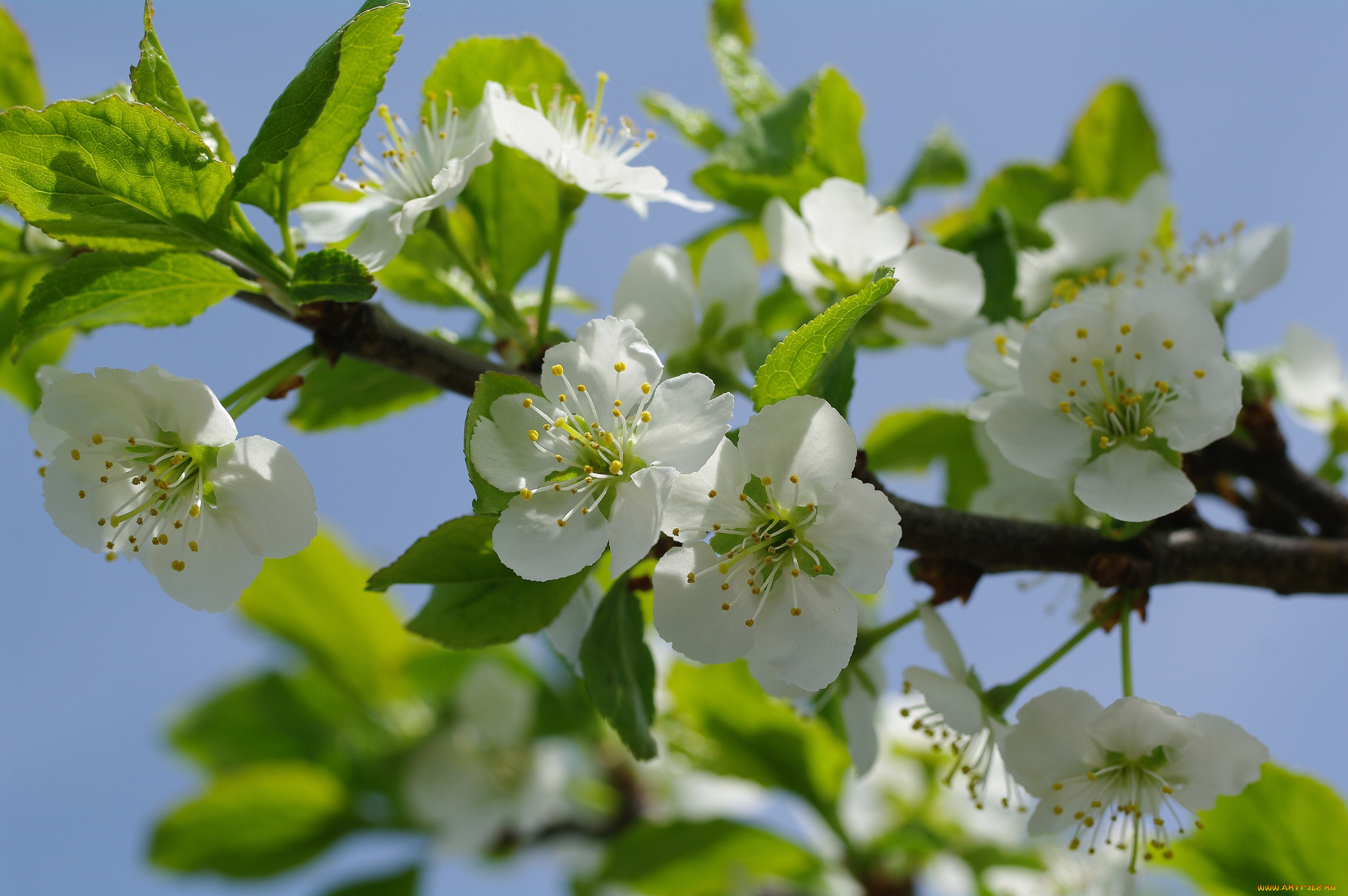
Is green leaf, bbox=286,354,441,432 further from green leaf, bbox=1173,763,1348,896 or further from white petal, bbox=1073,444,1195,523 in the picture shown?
green leaf, bbox=1173,763,1348,896

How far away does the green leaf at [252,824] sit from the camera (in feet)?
7.88

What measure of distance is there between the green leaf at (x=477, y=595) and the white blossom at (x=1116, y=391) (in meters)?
0.57

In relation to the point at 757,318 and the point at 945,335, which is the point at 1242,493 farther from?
the point at 757,318

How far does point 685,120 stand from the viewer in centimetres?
179

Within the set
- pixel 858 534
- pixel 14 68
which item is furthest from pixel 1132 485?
pixel 14 68

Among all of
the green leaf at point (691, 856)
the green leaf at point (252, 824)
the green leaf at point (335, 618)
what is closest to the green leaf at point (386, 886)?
the green leaf at point (252, 824)

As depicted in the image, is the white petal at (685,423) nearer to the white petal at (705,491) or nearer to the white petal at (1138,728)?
the white petal at (705,491)

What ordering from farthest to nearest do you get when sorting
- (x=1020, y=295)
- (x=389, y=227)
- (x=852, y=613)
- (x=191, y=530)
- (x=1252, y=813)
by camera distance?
1. (x=1020, y=295)
2. (x=1252, y=813)
3. (x=389, y=227)
4. (x=191, y=530)
5. (x=852, y=613)

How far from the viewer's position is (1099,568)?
1.17 metres

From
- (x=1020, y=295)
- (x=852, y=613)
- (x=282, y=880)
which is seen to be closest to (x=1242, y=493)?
(x=1020, y=295)

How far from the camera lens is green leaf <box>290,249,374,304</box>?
1.03 m

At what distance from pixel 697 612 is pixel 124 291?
2.38 ft

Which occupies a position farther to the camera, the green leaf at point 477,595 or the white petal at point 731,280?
the white petal at point 731,280

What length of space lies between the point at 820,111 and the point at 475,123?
588mm
